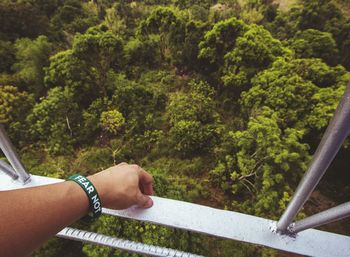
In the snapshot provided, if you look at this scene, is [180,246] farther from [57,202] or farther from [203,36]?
[203,36]

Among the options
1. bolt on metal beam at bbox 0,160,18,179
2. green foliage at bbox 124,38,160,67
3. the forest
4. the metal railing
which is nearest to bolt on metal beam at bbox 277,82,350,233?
the metal railing

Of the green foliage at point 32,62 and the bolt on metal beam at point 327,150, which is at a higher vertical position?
the bolt on metal beam at point 327,150

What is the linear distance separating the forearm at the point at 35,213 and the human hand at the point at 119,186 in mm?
96

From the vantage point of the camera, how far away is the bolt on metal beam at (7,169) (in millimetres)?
1282

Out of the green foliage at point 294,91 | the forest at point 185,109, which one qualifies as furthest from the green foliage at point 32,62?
the green foliage at point 294,91

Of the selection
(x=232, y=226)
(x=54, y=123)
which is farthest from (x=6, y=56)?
(x=232, y=226)

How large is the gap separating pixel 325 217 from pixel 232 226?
39cm

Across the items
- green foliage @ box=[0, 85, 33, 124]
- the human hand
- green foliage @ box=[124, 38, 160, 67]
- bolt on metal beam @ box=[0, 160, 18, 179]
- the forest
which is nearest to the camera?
the human hand

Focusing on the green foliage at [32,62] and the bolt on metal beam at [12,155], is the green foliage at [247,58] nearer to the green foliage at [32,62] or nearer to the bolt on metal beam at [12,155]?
the green foliage at [32,62]

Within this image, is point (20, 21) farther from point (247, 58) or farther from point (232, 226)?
point (232, 226)

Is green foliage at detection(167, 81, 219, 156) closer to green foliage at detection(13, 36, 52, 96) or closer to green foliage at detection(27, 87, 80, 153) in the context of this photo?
green foliage at detection(27, 87, 80, 153)

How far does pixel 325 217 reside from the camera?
37.9 inches

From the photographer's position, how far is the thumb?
44.9 inches

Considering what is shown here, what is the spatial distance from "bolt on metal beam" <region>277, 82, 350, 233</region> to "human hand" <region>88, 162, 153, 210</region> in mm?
650
